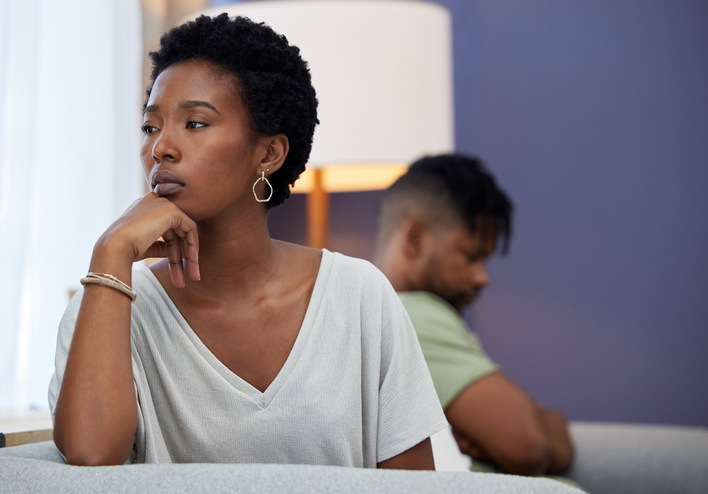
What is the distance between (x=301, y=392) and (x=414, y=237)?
83 cm

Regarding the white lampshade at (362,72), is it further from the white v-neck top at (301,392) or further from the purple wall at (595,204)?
the white v-neck top at (301,392)

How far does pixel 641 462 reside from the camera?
68.9 inches

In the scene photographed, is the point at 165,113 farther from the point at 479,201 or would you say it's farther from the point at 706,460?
the point at 706,460

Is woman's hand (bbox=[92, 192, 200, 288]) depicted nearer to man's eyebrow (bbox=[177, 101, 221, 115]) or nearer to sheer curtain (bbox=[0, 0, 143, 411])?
man's eyebrow (bbox=[177, 101, 221, 115])

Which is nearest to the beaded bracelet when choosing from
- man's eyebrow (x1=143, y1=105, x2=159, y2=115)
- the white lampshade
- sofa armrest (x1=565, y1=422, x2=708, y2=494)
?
man's eyebrow (x1=143, y1=105, x2=159, y2=115)

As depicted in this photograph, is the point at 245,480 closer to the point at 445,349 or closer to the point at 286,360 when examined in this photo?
the point at 286,360

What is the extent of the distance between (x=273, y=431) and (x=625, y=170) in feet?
6.98

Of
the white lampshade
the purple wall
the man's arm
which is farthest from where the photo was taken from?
the purple wall

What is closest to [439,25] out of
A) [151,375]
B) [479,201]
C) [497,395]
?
[479,201]

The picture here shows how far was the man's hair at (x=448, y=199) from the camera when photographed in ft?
5.81

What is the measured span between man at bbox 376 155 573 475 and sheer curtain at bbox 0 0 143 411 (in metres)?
0.72

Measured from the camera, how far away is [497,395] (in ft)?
4.91

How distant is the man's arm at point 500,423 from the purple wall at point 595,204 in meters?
1.27

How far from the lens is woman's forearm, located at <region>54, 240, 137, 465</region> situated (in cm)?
83
